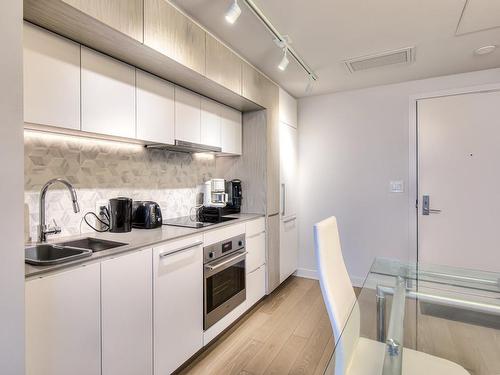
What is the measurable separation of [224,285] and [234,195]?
0.97 meters

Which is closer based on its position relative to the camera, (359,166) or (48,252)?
(48,252)

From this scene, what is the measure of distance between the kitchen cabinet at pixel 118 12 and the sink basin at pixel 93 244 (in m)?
1.12

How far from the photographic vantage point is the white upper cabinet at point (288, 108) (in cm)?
319

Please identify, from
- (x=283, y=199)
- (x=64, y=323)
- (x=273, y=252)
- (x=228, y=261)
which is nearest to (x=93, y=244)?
(x=64, y=323)

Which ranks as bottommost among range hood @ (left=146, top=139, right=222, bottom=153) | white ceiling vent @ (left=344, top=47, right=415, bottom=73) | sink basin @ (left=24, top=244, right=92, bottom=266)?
sink basin @ (left=24, top=244, right=92, bottom=266)

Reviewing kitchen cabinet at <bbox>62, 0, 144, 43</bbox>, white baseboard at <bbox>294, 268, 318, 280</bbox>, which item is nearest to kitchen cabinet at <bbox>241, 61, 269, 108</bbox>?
kitchen cabinet at <bbox>62, 0, 144, 43</bbox>

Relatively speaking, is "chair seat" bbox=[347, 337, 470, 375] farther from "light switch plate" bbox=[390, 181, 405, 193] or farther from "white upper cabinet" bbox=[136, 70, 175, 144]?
"light switch plate" bbox=[390, 181, 405, 193]

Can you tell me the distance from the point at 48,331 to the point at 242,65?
223 cm

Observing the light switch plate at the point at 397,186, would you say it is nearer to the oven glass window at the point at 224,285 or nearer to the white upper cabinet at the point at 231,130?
the white upper cabinet at the point at 231,130

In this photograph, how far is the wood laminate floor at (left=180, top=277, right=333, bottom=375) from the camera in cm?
186

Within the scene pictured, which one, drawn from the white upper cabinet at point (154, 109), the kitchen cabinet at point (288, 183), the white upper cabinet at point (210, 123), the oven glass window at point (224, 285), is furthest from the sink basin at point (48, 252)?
the kitchen cabinet at point (288, 183)

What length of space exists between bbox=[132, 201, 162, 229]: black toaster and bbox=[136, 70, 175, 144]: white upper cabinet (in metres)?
0.48

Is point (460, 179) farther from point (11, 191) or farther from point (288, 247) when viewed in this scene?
point (11, 191)

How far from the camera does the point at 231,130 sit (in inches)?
109
